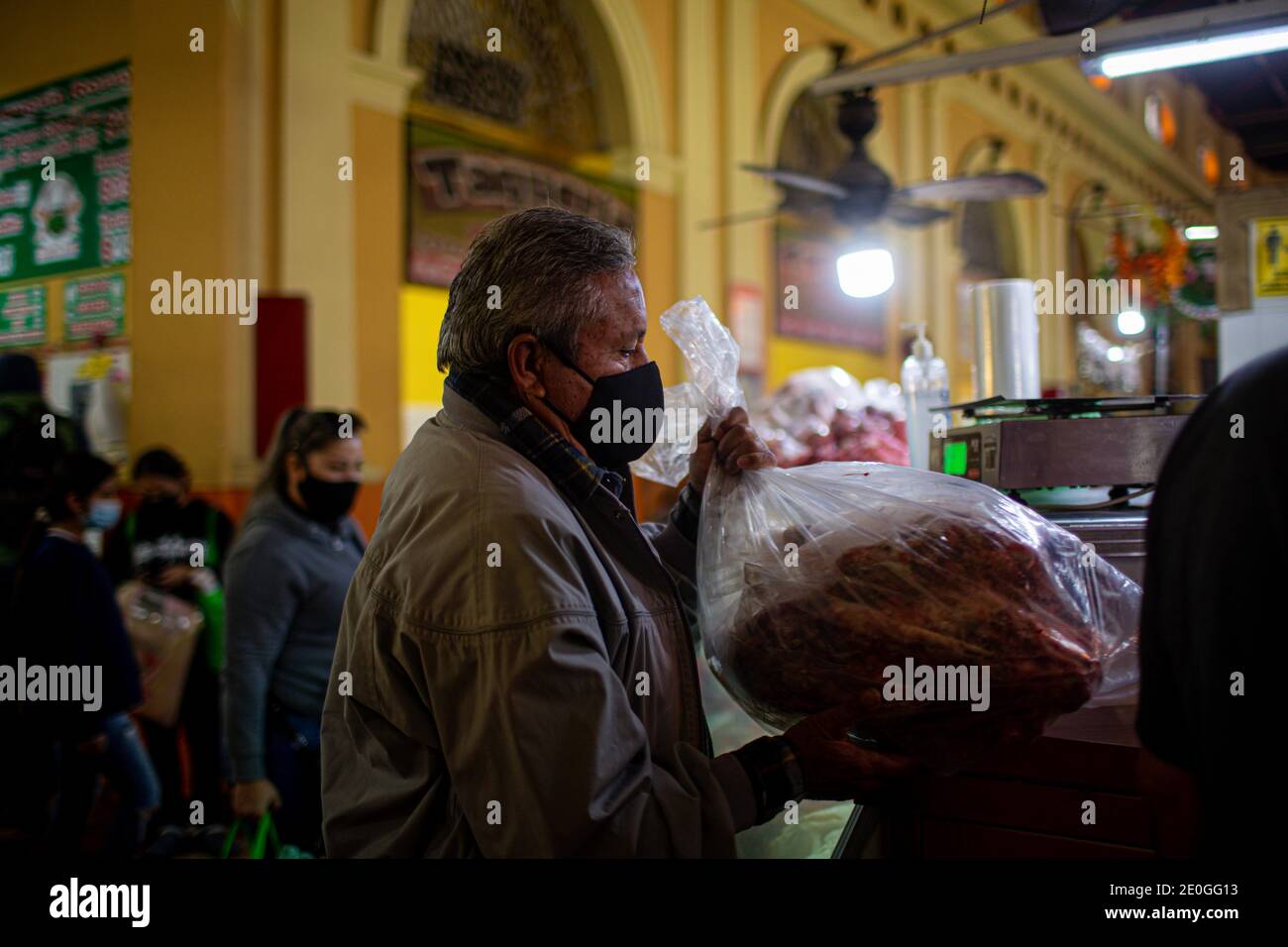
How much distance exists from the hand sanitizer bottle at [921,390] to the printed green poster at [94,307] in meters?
3.97

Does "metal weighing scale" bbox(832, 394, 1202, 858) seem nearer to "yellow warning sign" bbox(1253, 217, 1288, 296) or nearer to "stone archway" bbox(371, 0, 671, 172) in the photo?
"yellow warning sign" bbox(1253, 217, 1288, 296)

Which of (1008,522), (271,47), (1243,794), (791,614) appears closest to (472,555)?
(791,614)

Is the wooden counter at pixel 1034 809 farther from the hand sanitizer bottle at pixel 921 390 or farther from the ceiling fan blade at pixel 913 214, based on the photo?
the ceiling fan blade at pixel 913 214

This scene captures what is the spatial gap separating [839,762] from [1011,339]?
128 centimetres

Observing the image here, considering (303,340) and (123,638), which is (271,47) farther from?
(123,638)

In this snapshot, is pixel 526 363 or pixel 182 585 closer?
pixel 526 363

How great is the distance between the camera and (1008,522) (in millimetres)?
1252

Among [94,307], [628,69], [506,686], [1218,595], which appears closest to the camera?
[1218,595]

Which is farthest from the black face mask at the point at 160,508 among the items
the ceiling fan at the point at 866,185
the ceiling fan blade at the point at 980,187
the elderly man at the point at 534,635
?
the ceiling fan blade at the point at 980,187

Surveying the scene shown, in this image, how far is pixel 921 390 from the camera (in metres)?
2.83

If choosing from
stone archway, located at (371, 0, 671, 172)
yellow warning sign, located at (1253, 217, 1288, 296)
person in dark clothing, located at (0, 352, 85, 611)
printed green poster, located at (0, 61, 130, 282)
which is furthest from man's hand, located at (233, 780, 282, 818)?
stone archway, located at (371, 0, 671, 172)

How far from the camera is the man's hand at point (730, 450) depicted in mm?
Result: 1479

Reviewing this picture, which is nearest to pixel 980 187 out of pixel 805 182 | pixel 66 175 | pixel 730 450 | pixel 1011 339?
pixel 805 182

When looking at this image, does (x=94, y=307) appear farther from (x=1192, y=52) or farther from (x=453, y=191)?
(x=1192, y=52)
